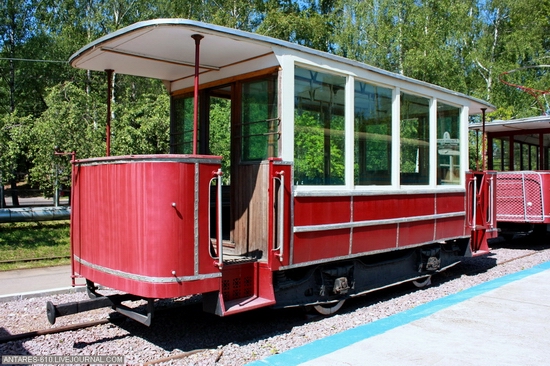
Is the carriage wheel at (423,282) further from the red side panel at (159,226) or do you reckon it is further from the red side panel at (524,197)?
the red side panel at (524,197)

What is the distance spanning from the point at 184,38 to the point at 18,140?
32.2ft

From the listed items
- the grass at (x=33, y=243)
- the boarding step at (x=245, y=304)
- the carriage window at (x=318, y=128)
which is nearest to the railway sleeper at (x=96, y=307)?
the boarding step at (x=245, y=304)

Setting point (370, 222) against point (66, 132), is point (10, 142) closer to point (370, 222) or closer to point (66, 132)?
point (66, 132)

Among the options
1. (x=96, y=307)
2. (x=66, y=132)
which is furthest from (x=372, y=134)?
(x=66, y=132)

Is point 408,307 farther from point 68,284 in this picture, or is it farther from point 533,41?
point 533,41

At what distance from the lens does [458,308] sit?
6.59 meters

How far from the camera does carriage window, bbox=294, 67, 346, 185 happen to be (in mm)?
5676

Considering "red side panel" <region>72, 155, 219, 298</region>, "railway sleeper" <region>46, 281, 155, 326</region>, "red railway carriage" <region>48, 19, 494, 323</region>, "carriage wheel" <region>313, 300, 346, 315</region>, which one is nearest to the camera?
"red side panel" <region>72, 155, 219, 298</region>

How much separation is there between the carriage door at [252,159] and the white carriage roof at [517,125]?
28.8 ft

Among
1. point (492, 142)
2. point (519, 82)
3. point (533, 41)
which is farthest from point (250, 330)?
point (533, 41)

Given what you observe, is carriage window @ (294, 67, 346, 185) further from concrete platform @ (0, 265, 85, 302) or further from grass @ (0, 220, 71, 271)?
grass @ (0, 220, 71, 271)

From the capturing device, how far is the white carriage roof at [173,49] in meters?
4.75

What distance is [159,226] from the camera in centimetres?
457

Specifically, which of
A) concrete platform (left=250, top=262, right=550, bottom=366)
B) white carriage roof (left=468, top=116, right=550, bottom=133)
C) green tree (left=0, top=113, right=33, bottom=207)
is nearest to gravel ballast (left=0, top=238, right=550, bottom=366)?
concrete platform (left=250, top=262, right=550, bottom=366)
